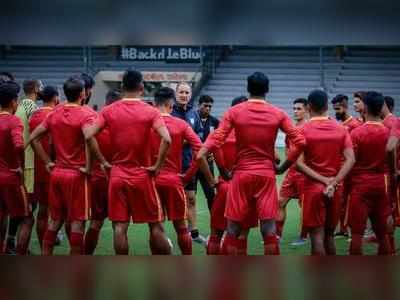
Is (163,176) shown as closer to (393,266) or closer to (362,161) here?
(362,161)

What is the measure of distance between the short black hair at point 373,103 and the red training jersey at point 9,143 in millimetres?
2689

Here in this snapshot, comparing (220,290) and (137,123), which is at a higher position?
(137,123)

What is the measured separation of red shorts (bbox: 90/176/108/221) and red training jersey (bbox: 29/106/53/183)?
2.06ft

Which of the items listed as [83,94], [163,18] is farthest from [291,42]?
[83,94]

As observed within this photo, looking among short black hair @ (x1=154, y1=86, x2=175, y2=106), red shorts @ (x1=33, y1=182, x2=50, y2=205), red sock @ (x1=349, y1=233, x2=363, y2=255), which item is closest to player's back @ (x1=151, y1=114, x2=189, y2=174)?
short black hair @ (x1=154, y1=86, x2=175, y2=106)

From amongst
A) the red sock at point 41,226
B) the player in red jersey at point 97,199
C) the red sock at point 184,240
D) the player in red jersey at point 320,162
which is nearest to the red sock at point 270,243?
the player in red jersey at point 320,162

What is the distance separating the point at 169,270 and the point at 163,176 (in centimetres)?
504

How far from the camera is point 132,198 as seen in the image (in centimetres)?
518

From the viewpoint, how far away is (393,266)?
0.90 m

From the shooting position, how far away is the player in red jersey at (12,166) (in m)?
5.87

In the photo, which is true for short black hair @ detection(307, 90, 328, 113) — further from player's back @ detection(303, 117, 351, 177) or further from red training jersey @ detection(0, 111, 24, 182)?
red training jersey @ detection(0, 111, 24, 182)

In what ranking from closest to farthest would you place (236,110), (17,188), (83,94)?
(236,110)
(83,94)
(17,188)

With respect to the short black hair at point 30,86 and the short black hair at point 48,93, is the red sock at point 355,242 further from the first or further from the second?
the short black hair at point 30,86

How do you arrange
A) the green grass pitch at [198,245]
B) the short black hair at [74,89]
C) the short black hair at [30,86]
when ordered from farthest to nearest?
the green grass pitch at [198,245] < the short black hair at [30,86] < the short black hair at [74,89]
